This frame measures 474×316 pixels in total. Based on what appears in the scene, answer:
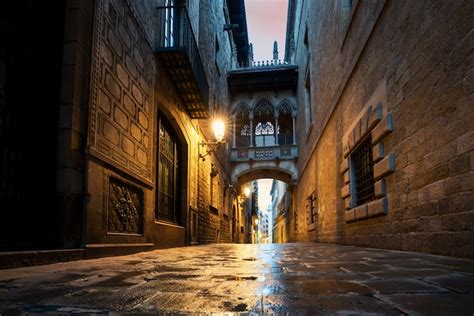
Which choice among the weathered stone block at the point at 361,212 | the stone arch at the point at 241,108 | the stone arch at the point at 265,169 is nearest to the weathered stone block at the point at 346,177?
the weathered stone block at the point at 361,212

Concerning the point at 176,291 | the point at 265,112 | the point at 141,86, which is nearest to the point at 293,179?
the point at 265,112

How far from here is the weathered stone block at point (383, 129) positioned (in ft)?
16.0

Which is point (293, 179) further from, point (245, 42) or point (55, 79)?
point (55, 79)

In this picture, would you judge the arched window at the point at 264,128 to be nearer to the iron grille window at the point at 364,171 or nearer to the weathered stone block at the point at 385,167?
the iron grille window at the point at 364,171

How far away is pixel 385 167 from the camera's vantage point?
5.02m

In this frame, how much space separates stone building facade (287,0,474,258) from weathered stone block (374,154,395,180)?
0.04 feet

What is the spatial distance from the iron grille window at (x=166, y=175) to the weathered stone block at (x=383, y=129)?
15.1 ft

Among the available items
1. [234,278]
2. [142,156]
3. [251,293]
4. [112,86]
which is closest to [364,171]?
[142,156]

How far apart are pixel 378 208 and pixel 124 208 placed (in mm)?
3566

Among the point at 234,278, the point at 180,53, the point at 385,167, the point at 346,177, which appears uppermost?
the point at 180,53

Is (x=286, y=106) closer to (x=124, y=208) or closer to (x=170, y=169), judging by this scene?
(x=170, y=169)

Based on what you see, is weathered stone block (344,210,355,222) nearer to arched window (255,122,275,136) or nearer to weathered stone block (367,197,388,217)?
weathered stone block (367,197,388,217)

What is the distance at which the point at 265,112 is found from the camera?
21.2m

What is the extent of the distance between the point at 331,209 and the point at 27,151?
7.14 m
